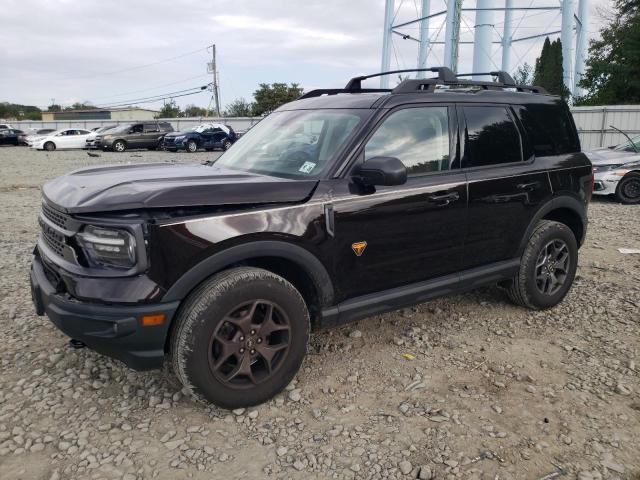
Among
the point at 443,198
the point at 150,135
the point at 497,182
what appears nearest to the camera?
the point at 443,198

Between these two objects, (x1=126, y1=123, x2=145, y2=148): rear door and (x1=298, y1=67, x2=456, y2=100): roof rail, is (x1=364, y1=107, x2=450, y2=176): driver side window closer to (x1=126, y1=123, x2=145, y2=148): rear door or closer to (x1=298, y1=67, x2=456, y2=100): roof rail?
(x1=298, y1=67, x2=456, y2=100): roof rail

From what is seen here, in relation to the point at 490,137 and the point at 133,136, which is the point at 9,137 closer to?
the point at 133,136

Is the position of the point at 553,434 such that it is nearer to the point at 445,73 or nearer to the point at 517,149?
the point at 517,149

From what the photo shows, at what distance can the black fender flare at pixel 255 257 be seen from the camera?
8.77 ft

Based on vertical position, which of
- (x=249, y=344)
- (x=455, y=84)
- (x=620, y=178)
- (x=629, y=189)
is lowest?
(x=249, y=344)

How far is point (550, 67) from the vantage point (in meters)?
36.6

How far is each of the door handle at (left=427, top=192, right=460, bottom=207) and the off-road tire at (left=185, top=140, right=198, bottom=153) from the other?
24364 mm

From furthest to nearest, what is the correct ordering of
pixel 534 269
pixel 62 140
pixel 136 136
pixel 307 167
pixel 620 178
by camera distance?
pixel 62 140
pixel 136 136
pixel 620 178
pixel 534 269
pixel 307 167

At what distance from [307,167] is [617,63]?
2874 centimetres

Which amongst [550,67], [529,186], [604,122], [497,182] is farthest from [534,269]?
[550,67]

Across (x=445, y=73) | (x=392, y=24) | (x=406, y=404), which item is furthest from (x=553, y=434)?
(x=392, y=24)

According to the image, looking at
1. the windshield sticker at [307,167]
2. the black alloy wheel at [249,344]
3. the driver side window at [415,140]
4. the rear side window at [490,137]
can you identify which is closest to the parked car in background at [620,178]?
the rear side window at [490,137]

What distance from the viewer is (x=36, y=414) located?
9.63ft

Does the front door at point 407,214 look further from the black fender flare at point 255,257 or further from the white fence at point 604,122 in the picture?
the white fence at point 604,122
